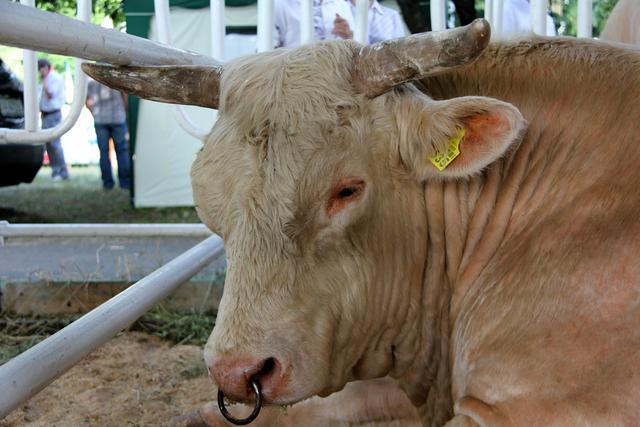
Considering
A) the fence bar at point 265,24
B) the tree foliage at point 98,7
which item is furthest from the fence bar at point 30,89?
the tree foliage at point 98,7

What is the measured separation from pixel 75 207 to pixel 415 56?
1047 centimetres

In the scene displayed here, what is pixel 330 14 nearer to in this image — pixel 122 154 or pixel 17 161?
pixel 17 161

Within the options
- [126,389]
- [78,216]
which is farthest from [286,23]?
[78,216]

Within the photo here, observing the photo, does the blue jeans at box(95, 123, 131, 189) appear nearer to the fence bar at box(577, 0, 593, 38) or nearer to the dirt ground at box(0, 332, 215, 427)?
the dirt ground at box(0, 332, 215, 427)

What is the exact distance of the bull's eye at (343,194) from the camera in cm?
242

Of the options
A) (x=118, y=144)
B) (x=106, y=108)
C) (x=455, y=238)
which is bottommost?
(x=118, y=144)

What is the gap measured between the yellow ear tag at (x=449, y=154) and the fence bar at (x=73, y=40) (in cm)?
107

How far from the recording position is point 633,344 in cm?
215

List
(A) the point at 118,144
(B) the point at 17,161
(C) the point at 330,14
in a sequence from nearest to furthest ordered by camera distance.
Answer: (C) the point at 330,14
(B) the point at 17,161
(A) the point at 118,144

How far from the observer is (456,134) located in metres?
2.44

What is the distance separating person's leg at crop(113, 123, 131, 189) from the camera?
49.7 ft

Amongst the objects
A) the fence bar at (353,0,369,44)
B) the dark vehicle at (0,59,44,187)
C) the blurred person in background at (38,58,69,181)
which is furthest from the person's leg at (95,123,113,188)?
the fence bar at (353,0,369,44)

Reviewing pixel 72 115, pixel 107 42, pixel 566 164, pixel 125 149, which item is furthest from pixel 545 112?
pixel 125 149

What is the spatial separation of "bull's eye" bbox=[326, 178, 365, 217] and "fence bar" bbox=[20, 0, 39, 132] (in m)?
1.77
